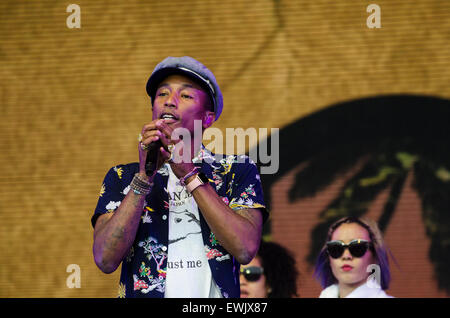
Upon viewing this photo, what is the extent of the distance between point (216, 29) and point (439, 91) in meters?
1.71

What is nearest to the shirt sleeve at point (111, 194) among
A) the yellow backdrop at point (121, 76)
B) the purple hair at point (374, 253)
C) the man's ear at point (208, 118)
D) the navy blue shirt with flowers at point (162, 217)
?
the navy blue shirt with flowers at point (162, 217)

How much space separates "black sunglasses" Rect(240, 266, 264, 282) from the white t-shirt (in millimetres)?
2429

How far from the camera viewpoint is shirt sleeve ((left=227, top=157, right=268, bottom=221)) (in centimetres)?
169

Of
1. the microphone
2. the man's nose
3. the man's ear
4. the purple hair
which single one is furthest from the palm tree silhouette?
the microphone

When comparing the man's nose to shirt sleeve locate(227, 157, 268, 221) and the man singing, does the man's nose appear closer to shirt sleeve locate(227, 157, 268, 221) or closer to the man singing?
the man singing

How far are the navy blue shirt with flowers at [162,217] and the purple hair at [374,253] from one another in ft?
7.94

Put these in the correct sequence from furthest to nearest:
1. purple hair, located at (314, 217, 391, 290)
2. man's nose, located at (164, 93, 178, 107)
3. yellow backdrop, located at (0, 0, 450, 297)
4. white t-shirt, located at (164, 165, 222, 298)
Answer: yellow backdrop, located at (0, 0, 450, 297) → purple hair, located at (314, 217, 391, 290) → man's nose, located at (164, 93, 178, 107) → white t-shirt, located at (164, 165, 222, 298)

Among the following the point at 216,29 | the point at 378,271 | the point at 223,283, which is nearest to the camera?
the point at 223,283

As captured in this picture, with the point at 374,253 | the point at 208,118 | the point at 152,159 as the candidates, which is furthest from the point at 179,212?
the point at 374,253

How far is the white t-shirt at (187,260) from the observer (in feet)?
5.14

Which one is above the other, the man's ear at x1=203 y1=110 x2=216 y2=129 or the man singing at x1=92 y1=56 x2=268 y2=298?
the man's ear at x1=203 y1=110 x2=216 y2=129
